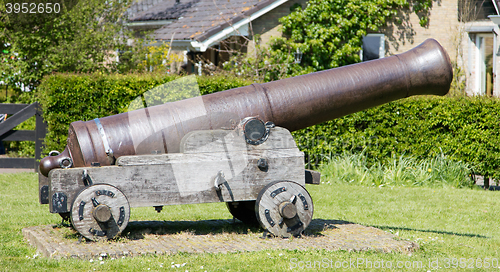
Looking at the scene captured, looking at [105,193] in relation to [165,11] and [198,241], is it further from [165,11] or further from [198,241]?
[165,11]

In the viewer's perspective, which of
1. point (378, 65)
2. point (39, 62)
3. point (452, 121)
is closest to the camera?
point (378, 65)

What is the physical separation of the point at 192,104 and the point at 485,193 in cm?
656

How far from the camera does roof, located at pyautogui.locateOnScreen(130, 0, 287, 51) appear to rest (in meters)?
13.2

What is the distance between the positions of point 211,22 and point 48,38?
13.9ft

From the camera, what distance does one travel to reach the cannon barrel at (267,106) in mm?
4883

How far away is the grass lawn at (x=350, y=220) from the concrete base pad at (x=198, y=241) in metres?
0.11

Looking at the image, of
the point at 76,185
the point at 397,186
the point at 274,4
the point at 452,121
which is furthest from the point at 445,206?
the point at 274,4

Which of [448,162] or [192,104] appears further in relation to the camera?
[448,162]

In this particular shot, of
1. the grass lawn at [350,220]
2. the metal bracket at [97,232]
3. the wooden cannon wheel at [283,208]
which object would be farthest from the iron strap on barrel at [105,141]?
the wooden cannon wheel at [283,208]

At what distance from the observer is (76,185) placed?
467cm

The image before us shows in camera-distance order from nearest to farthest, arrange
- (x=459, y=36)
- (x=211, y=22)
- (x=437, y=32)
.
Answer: (x=211, y=22)
(x=459, y=36)
(x=437, y=32)

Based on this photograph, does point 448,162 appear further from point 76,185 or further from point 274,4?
point 76,185

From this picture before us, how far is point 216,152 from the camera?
499cm

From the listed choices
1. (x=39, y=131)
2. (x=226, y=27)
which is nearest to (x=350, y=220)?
(x=39, y=131)
